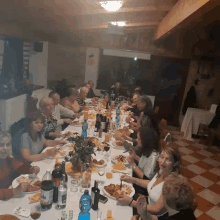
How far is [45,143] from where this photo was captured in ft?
8.55

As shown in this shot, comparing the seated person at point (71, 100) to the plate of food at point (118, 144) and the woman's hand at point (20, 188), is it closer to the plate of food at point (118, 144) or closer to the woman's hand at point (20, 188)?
the plate of food at point (118, 144)

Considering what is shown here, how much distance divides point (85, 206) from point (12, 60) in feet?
14.7

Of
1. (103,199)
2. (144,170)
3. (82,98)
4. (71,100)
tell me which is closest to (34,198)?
(103,199)

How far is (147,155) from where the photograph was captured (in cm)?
233

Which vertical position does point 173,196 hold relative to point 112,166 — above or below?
above

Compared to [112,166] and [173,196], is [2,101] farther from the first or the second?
[173,196]

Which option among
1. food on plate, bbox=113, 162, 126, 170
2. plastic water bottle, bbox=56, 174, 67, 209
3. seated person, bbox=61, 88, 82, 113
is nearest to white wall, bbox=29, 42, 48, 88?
seated person, bbox=61, 88, 82, 113

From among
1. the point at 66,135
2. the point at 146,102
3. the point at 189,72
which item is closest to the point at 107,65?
the point at 189,72

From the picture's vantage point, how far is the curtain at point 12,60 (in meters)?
4.84

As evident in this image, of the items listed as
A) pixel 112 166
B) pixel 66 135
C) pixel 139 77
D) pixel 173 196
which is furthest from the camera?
pixel 139 77

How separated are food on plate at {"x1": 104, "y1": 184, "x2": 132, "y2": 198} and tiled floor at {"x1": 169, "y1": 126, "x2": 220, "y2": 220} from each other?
153cm

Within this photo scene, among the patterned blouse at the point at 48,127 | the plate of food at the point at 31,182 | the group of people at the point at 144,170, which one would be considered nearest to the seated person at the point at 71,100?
the patterned blouse at the point at 48,127

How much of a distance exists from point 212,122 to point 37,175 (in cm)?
459

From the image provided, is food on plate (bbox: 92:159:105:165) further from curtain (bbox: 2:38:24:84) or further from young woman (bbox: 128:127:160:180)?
curtain (bbox: 2:38:24:84)
